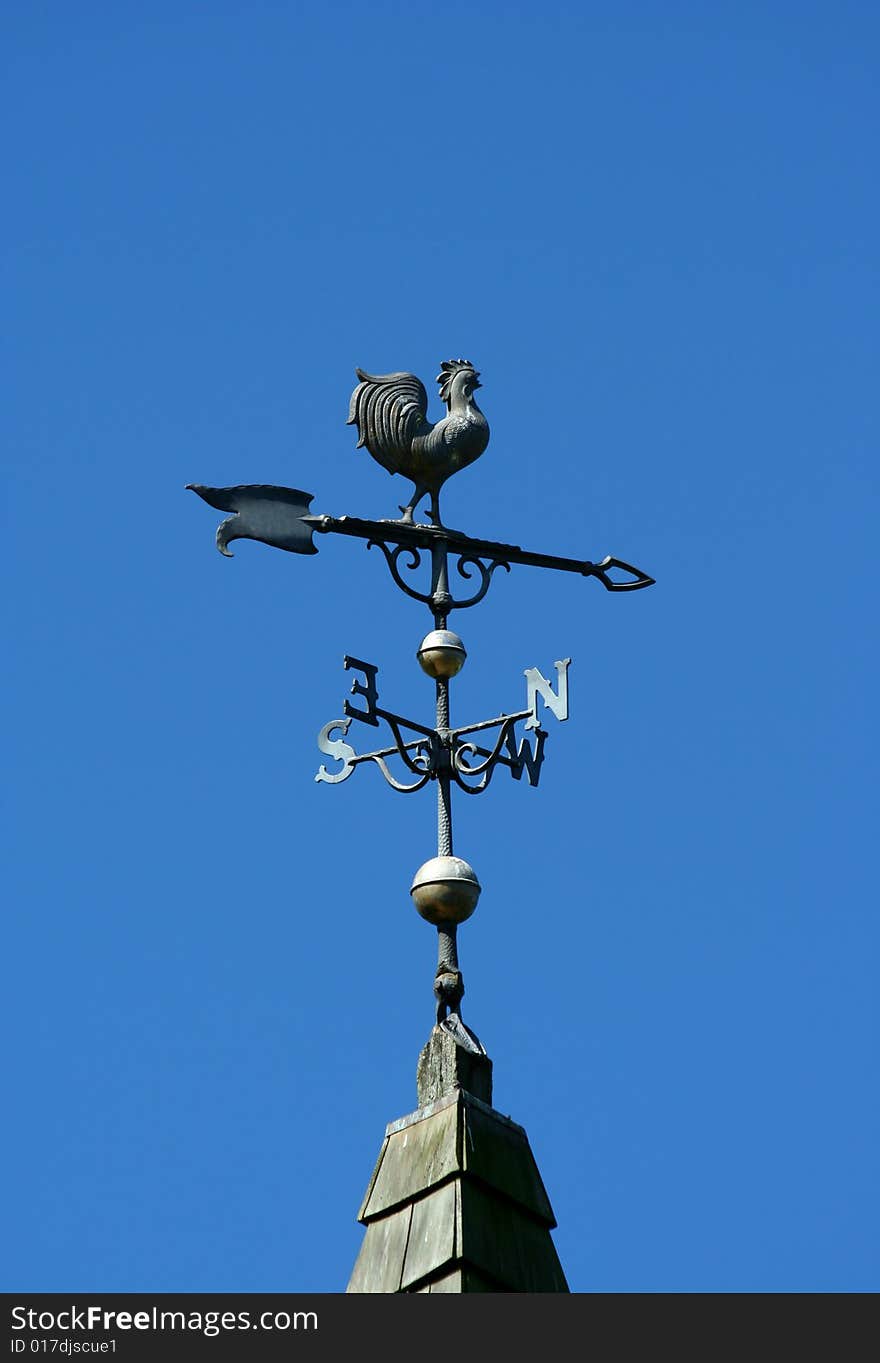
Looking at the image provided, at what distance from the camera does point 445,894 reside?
8.94m

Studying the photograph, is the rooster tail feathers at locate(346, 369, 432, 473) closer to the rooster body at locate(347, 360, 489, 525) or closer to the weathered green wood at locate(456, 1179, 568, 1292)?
the rooster body at locate(347, 360, 489, 525)

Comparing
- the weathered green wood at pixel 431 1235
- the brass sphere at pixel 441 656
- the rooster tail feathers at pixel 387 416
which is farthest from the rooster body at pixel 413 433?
the weathered green wood at pixel 431 1235

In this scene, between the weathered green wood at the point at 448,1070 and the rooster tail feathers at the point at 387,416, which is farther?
the rooster tail feathers at the point at 387,416

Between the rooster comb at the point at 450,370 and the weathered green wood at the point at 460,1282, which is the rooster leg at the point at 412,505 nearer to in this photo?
the rooster comb at the point at 450,370

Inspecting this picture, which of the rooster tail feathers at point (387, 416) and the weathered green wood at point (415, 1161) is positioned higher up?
the rooster tail feathers at point (387, 416)

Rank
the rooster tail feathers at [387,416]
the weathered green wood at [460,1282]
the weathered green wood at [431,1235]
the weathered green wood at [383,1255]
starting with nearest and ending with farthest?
the weathered green wood at [460,1282] → the weathered green wood at [431,1235] → the weathered green wood at [383,1255] → the rooster tail feathers at [387,416]

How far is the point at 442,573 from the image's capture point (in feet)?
31.6

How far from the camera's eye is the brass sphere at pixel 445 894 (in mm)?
8945

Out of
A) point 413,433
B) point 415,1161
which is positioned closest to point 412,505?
point 413,433

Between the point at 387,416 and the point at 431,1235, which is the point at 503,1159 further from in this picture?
the point at 387,416

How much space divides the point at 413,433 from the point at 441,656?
100cm

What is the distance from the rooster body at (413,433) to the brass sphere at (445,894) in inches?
57.0
